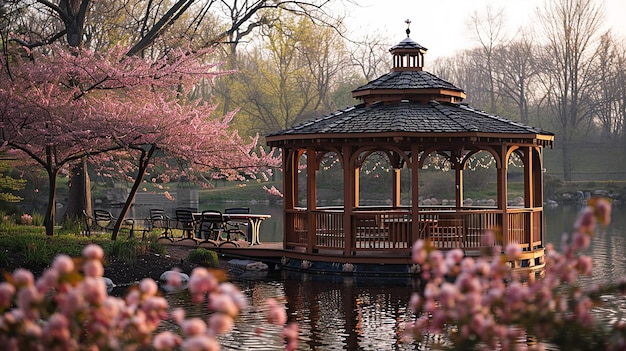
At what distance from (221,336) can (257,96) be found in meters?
42.4

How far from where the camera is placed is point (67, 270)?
4020mm

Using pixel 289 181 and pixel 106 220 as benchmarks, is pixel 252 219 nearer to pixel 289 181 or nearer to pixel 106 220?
pixel 289 181

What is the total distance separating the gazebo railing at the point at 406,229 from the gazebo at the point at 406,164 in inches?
0.8

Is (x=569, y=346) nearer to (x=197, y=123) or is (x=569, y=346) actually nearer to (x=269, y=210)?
(x=197, y=123)

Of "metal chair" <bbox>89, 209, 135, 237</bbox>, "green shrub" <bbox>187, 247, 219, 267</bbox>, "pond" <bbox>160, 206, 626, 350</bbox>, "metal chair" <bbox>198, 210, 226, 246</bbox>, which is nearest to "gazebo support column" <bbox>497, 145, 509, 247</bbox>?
"pond" <bbox>160, 206, 626, 350</bbox>

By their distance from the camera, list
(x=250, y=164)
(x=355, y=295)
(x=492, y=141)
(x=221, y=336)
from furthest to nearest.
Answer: (x=250, y=164) → (x=492, y=141) → (x=355, y=295) → (x=221, y=336)

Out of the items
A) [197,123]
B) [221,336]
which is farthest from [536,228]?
[221,336]

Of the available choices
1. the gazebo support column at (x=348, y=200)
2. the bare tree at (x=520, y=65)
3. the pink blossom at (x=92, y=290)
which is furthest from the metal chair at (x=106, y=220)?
the bare tree at (x=520, y=65)

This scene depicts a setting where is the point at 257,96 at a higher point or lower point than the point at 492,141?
higher

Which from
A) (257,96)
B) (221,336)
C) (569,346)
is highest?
(257,96)

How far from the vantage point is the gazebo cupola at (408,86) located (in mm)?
19406

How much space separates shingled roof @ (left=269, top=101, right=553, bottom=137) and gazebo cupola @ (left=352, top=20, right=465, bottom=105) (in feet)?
0.65

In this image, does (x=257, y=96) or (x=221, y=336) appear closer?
(x=221, y=336)

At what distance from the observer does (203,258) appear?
1805 cm
